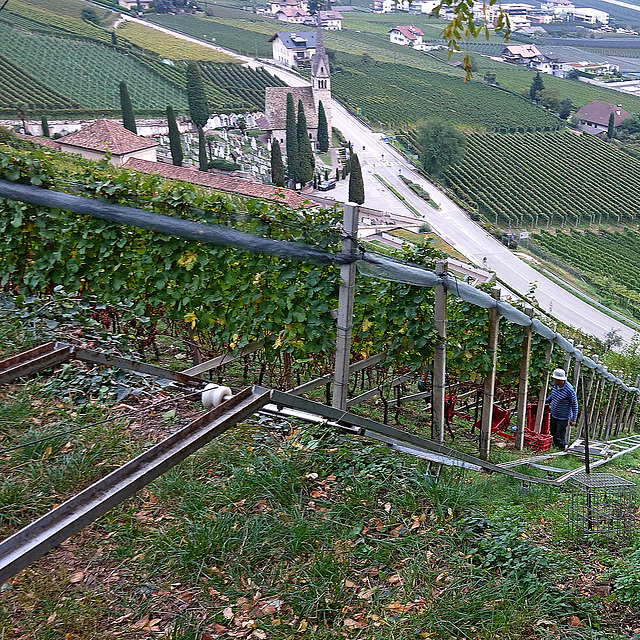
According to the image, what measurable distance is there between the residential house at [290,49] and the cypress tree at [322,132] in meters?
41.0

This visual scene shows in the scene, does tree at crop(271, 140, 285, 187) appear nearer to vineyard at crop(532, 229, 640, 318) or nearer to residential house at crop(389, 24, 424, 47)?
vineyard at crop(532, 229, 640, 318)

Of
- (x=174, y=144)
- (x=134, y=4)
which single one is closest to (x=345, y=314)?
(x=174, y=144)

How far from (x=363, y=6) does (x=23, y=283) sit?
19229 cm

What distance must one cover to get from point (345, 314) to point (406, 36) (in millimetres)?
139025

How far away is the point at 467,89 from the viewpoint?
98688mm

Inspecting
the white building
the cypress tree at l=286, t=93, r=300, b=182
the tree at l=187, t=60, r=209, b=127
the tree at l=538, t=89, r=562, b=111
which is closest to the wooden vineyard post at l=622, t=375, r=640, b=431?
the cypress tree at l=286, t=93, r=300, b=182

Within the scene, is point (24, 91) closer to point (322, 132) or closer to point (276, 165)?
point (322, 132)

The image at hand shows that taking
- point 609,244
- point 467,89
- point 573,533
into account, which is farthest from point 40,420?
point 467,89

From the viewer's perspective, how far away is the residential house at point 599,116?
88875 millimetres

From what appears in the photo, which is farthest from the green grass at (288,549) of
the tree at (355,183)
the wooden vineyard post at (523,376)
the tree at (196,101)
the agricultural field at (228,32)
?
the agricultural field at (228,32)

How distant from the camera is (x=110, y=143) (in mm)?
45125

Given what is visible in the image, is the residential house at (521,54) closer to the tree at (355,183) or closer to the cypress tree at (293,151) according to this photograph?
the tree at (355,183)

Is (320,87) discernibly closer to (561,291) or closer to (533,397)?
(561,291)

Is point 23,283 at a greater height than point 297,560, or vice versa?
point 23,283
